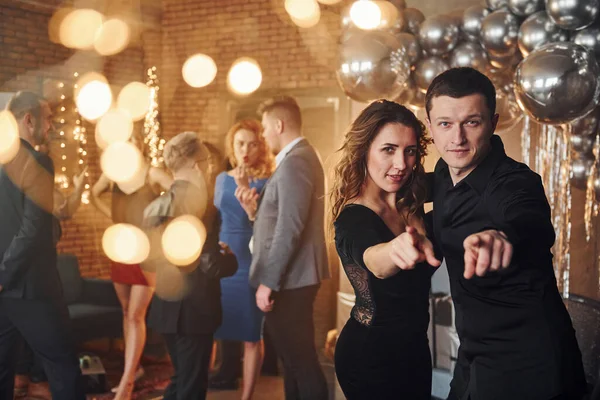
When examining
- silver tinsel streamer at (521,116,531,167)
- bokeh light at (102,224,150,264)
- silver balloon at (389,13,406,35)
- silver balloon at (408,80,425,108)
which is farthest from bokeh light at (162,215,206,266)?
silver tinsel streamer at (521,116,531,167)

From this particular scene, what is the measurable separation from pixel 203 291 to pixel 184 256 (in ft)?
0.63

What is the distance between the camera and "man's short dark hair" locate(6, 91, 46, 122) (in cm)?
297

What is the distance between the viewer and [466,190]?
1.74m

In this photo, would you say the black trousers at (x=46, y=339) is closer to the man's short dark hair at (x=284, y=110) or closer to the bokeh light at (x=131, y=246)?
the bokeh light at (x=131, y=246)

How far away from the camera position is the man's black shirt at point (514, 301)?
1568 millimetres

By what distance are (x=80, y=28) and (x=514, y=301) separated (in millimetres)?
5586

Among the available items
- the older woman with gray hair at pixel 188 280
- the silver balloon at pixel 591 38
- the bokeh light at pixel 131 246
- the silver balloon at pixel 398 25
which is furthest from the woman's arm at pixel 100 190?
the silver balloon at pixel 591 38

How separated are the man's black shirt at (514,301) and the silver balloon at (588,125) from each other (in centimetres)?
144

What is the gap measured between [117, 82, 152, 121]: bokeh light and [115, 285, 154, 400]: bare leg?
3.14m

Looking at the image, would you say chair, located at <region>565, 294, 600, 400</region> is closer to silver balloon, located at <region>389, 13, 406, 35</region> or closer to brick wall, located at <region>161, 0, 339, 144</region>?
silver balloon, located at <region>389, 13, 406, 35</region>

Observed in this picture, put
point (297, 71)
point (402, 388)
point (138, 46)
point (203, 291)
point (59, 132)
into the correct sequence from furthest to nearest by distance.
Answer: point (138, 46) < point (297, 71) < point (59, 132) < point (203, 291) < point (402, 388)

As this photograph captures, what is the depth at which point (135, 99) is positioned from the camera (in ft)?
22.2

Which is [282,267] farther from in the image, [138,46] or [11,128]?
[138,46]

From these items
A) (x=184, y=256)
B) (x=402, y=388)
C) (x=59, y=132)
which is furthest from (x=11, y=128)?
(x=59, y=132)
